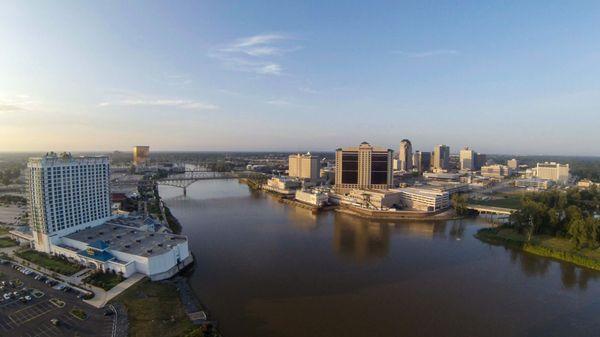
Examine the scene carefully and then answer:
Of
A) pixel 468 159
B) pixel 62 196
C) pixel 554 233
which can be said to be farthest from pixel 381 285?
pixel 468 159

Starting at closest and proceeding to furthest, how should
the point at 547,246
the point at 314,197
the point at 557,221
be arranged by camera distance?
1. the point at 547,246
2. the point at 557,221
3. the point at 314,197

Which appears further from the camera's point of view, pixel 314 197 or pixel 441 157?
pixel 441 157

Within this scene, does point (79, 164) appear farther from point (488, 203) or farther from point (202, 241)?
point (488, 203)

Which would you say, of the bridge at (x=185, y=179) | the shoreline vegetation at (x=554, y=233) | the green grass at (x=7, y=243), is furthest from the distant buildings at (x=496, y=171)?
the green grass at (x=7, y=243)

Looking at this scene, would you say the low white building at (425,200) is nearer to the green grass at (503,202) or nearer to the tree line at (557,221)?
the green grass at (503,202)

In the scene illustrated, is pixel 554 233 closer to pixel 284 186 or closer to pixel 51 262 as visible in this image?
pixel 51 262

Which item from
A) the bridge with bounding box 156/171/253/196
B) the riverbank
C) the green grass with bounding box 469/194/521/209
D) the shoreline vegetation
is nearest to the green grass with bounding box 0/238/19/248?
the bridge with bounding box 156/171/253/196

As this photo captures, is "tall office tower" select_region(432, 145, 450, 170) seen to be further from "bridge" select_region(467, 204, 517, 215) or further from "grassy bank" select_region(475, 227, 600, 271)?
"grassy bank" select_region(475, 227, 600, 271)
